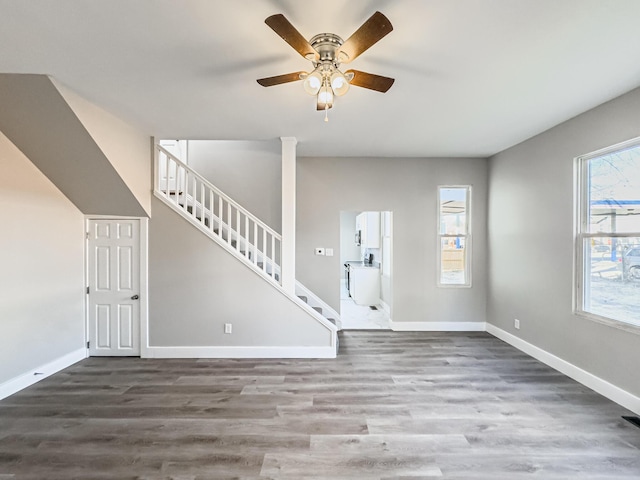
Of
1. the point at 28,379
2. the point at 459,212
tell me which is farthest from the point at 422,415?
the point at 28,379

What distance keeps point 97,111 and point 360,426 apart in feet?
12.8

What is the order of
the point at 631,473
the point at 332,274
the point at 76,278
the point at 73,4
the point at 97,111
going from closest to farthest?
the point at 73,4
the point at 631,473
the point at 97,111
the point at 76,278
the point at 332,274

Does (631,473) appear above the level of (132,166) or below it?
below

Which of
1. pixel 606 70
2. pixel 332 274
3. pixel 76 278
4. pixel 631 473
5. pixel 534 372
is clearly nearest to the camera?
pixel 631 473

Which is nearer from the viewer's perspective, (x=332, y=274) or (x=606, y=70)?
(x=606, y=70)

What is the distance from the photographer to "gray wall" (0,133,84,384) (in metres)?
3.04

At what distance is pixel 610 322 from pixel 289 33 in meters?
3.84

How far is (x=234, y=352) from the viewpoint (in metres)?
4.05

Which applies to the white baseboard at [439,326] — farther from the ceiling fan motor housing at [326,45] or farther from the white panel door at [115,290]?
the ceiling fan motor housing at [326,45]

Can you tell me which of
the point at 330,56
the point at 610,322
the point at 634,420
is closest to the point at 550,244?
the point at 610,322

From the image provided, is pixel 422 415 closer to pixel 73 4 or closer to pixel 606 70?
pixel 606 70

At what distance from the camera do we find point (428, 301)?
205 inches

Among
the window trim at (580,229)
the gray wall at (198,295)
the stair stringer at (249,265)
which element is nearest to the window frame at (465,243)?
the window trim at (580,229)

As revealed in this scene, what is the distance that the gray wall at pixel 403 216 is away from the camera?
5145mm
